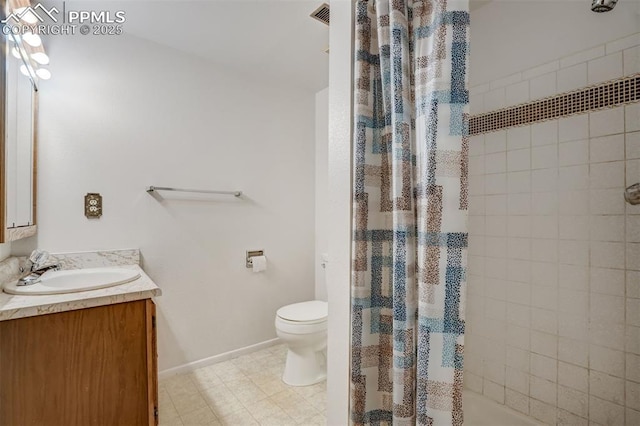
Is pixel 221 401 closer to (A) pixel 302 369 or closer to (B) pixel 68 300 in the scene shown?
(A) pixel 302 369

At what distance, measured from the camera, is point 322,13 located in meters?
1.79

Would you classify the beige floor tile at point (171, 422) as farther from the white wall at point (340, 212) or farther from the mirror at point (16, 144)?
the mirror at point (16, 144)

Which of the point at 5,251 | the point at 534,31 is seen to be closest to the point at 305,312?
the point at 5,251

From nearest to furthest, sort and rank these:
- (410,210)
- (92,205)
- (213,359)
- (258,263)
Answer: (410,210) → (92,205) → (213,359) → (258,263)

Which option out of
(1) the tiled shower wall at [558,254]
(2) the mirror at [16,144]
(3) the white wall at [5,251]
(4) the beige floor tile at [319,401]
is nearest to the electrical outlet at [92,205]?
(2) the mirror at [16,144]

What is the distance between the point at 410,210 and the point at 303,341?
4.60ft

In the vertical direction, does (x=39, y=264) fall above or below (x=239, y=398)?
above

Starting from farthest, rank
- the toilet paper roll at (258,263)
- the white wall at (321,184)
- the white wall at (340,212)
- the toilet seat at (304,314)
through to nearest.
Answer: the white wall at (321,184) < the toilet paper roll at (258,263) < the toilet seat at (304,314) < the white wall at (340,212)

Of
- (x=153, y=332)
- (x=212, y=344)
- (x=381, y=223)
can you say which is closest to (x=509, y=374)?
(x=381, y=223)

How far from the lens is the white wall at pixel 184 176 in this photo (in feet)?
6.02

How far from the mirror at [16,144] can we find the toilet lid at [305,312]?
1.48 m

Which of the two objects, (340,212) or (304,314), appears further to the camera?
(304,314)

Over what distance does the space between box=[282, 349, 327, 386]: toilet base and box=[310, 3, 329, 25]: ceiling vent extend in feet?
7.05

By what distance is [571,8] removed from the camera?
1435 mm
